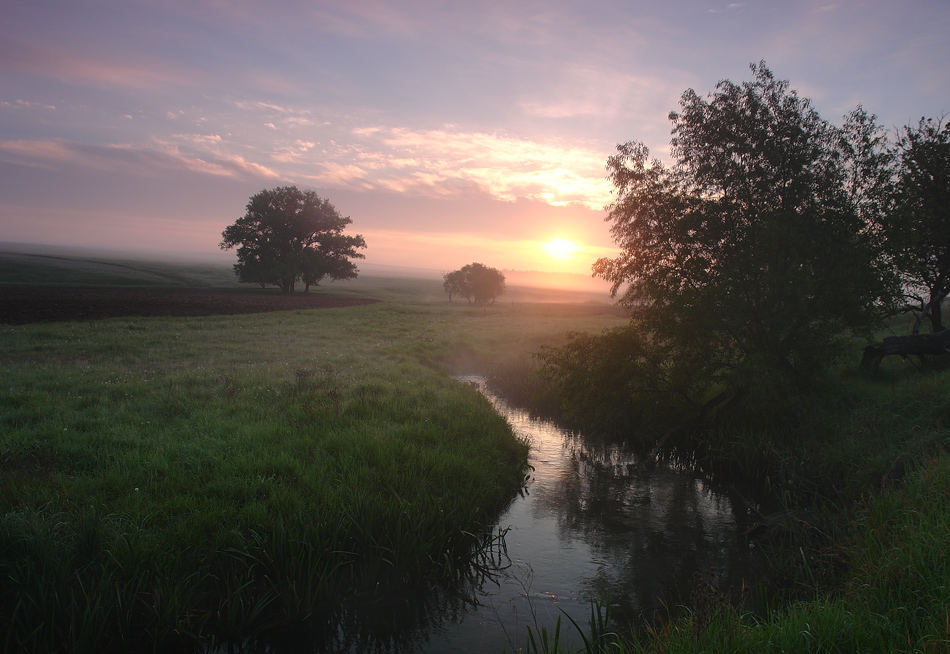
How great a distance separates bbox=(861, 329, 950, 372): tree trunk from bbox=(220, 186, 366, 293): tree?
6023cm

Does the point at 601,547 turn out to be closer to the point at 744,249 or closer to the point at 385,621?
the point at 385,621

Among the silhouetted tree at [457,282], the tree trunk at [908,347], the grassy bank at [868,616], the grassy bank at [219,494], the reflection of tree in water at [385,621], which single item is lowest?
the reflection of tree in water at [385,621]

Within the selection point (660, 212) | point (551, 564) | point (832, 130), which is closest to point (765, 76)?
point (832, 130)

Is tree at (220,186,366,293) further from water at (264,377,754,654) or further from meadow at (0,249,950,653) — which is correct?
water at (264,377,754,654)

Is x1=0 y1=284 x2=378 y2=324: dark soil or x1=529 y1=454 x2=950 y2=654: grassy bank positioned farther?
x1=0 y1=284 x2=378 y2=324: dark soil

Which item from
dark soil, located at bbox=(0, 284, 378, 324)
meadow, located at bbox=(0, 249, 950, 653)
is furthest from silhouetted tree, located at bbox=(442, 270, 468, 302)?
meadow, located at bbox=(0, 249, 950, 653)

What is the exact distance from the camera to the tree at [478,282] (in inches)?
3627

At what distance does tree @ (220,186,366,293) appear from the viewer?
64.2 meters

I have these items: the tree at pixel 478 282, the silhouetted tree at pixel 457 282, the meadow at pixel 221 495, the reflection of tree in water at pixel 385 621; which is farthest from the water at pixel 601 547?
the silhouetted tree at pixel 457 282

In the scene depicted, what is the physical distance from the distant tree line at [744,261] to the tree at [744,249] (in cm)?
4

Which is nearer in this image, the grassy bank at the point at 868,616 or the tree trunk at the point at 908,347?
the grassy bank at the point at 868,616

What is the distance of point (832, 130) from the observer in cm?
1399

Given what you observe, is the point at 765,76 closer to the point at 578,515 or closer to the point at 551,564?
the point at 578,515

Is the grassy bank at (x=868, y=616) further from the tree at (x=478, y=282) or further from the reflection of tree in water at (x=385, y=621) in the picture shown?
the tree at (x=478, y=282)
